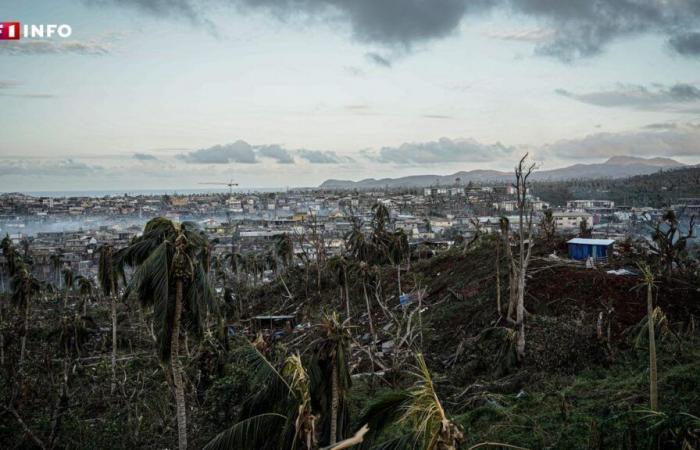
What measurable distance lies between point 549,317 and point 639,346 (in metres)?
3.77

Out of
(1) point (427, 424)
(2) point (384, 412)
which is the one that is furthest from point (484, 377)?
(1) point (427, 424)

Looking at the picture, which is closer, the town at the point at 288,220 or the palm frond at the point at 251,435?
the palm frond at the point at 251,435

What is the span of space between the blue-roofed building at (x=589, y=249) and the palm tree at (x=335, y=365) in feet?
65.1

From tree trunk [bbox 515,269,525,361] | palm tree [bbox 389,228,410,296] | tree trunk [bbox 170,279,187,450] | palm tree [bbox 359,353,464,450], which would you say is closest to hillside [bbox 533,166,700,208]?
palm tree [bbox 389,228,410,296]

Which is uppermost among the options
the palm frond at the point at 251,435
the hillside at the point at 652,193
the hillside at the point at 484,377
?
the hillside at the point at 652,193

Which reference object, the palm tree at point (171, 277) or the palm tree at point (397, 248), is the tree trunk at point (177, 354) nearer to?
the palm tree at point (171, 277)

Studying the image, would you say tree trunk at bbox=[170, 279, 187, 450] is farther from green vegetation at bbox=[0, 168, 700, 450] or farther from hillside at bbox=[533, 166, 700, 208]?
hillside at bbox=[533, 166, 700, 208]

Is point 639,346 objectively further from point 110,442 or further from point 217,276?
point 217,276

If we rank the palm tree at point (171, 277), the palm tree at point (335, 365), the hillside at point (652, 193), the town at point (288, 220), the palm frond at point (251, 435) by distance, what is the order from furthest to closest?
1. the hillside at point (652, 193)
2. the town at point (288, 220)
3. the palm tree at point (171, 277)
4. the palm tree at point (335, 365)
5. the palm frond at point (251, 435)

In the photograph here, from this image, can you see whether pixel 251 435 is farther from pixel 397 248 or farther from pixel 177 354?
pixel 397 248

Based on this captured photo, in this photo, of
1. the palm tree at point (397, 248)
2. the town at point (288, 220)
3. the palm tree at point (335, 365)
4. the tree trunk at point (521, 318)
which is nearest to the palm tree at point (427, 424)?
the palm tree at point (335, 365)

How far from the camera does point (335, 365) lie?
4.50 m

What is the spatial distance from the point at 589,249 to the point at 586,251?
156 millimetres

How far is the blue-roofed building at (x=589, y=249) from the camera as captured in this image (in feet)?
70.3
